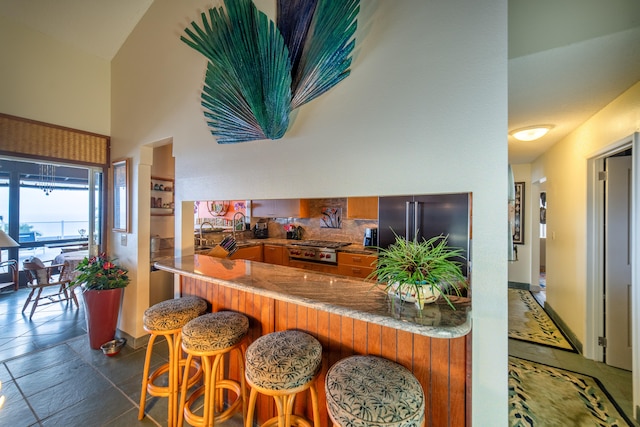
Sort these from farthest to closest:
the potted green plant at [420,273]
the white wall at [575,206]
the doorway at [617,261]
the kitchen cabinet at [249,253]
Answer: the kitchen cabinet at [249,253]
the doorway at [617,261]
the white wall at [575,206]
the potted green plant at [420,273]

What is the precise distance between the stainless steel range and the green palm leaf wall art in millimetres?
2274

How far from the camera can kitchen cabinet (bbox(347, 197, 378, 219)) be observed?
3.63 metres

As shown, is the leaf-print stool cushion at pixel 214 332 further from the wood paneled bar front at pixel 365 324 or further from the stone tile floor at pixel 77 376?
the stone tile floor at pixel 77 376

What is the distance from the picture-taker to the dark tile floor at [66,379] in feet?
5.87

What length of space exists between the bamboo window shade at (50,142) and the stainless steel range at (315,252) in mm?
2821

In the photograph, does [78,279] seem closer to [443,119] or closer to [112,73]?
[112,73]

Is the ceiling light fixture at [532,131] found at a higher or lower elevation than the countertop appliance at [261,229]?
higher

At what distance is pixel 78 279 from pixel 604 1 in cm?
473

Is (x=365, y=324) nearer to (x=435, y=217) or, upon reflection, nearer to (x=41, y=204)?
(x=435, y=217)

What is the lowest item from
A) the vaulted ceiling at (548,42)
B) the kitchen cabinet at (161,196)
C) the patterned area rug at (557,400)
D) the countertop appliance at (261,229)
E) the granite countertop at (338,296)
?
the patterned area rug at (557,400)

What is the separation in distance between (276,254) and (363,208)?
1702mm

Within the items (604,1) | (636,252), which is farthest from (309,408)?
(604,1)

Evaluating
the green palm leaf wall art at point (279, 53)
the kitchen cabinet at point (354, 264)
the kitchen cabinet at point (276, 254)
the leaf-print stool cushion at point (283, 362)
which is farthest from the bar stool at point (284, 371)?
the kitchen cabinet at point (276, 254)

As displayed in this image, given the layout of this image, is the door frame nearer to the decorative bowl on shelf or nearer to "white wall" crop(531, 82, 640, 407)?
"white wall" crop(531, 82, 640, 407)
